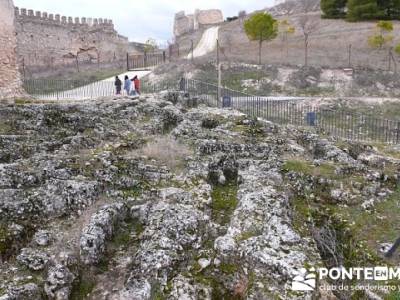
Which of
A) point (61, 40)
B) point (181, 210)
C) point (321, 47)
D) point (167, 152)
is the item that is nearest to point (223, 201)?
point (181, 210)

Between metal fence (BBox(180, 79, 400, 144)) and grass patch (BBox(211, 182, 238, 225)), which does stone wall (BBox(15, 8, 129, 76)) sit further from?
grass patch (BBox(211, 182, 238, 225))

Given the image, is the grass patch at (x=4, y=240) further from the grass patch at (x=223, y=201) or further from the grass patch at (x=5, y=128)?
the grass patch at (x=5, y=128)

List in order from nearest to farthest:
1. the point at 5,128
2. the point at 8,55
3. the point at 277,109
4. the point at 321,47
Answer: the point at 5,128 < the point at 8,55 < the point at 277,109 < the point at 321,47

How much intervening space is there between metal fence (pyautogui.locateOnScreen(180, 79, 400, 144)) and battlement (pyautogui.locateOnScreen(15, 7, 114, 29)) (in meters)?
25.0

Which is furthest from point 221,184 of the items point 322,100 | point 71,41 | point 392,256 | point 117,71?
point 71,41

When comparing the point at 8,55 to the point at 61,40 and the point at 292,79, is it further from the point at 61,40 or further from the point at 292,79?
the point at 61,40

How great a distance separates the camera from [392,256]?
6484 mm

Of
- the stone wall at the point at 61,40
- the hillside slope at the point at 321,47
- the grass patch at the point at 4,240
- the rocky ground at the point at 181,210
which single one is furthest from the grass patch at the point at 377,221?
the stone wall at the point at 61,40

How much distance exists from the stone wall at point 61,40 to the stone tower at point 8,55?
19162mm

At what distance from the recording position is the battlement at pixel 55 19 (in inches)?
1535

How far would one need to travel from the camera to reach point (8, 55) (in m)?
16.9

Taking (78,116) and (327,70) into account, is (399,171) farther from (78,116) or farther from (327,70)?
(327,70)

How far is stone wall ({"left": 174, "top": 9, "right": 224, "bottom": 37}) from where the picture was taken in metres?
64.9

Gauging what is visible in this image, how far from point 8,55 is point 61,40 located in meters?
28.6
